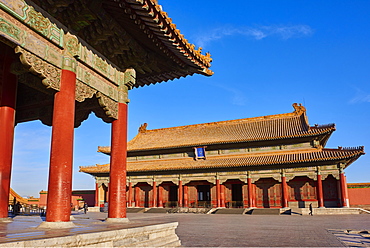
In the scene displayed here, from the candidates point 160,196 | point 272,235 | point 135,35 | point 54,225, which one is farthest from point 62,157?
point 160,196

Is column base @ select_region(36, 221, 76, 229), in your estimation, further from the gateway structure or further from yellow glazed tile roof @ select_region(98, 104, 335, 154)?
yellow glazed tile roof @ select_region(98, 104, 335, 154)

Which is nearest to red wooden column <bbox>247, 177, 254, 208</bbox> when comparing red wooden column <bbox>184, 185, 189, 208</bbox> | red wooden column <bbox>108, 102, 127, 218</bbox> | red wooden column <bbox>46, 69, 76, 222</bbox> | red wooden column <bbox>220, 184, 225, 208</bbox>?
red wooden column <bbox>220, 184, 225, 208</bbox>

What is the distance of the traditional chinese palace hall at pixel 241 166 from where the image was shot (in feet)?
95.7

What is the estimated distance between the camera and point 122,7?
7.63 meters

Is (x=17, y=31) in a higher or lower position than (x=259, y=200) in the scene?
higher

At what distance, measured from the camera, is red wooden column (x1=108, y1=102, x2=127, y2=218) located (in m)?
9.04

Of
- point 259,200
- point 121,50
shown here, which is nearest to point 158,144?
point 259,200

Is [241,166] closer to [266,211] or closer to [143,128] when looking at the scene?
[266,211]

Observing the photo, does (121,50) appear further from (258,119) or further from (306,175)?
(258,119)

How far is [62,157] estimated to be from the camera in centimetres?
693

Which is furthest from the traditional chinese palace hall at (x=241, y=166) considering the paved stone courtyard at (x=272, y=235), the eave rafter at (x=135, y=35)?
the eave rafter at (x=135, y=35)

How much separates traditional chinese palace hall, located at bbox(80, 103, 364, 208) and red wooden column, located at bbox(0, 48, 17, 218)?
24436 mm

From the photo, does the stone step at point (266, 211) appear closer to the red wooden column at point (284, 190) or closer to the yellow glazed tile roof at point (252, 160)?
the red wooden column at point (284, 190)

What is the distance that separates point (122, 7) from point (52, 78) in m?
2.37
